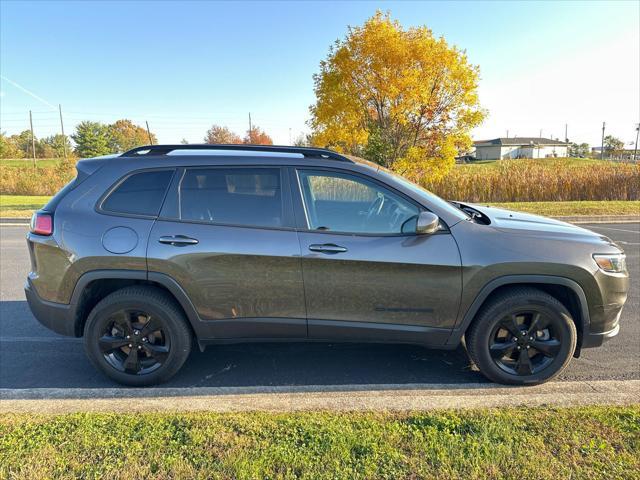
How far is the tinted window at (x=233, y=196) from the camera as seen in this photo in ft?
9.96

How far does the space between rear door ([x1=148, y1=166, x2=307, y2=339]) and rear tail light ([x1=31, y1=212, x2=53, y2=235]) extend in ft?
2.84

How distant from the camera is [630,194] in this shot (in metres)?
17.7

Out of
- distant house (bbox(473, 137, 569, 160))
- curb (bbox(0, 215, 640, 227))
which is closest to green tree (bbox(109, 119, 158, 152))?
curb (bbox(0, 215, 640, 227))

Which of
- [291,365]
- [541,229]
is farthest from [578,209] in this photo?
[291,365]

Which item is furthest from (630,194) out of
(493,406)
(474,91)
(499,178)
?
(493,406)

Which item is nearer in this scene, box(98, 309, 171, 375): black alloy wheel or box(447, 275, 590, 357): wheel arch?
box(447, 275, 590, 357): wheel arch

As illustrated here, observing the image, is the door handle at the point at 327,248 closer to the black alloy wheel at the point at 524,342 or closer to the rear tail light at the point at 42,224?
the black alloy wheel at the point at 524,342

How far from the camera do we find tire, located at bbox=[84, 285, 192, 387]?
3051 millimetres

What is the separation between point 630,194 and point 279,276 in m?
20.7

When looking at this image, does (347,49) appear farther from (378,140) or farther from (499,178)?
(499,178)

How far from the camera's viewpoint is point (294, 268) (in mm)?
2939

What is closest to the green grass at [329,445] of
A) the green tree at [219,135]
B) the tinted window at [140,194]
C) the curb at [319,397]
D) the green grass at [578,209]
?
the curb at [319,397]

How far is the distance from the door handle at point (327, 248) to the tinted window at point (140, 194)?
1.27 meters

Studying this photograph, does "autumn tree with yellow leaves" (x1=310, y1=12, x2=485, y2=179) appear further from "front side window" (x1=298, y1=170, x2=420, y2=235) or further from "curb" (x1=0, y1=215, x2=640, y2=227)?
"front side window" (x1=298, y1=170, x2=420, y2=235)
